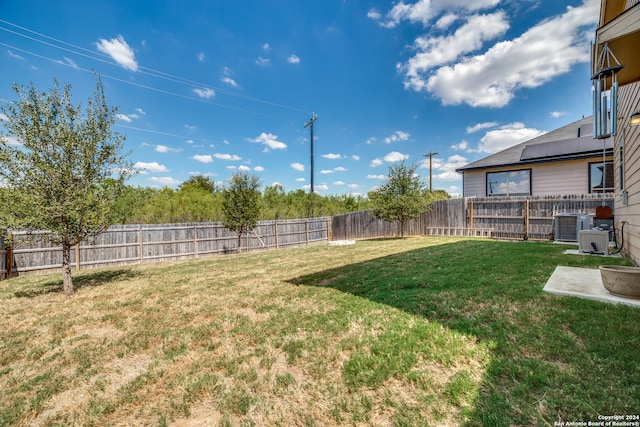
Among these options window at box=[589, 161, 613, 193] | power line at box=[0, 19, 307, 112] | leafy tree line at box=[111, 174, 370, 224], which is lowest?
leafy tree line at box=[111, 174, 370, 224]

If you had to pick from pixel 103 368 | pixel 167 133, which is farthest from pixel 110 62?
pixel 103 368

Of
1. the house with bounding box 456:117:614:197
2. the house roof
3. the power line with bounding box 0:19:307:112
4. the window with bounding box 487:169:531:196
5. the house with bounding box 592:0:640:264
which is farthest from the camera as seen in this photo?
the window with bounding box 487:169:531:196

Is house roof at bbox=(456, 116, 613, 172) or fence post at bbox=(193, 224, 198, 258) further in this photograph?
fence post at bbox=(193, 224, 198, 258)

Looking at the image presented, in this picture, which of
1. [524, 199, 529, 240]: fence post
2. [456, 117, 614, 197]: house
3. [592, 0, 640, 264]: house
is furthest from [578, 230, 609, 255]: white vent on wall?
[456, 117, 614, 197]: house

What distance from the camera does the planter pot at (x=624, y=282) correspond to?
9.96 feet

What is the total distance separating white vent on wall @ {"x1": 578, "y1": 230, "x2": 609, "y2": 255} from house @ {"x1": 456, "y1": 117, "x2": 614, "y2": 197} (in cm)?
580

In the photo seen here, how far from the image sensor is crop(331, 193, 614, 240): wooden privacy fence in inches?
418

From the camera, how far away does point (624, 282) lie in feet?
10.2

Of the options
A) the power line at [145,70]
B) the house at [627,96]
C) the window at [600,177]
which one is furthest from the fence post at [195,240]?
the window at [600,177]

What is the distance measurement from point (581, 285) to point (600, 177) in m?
11.0

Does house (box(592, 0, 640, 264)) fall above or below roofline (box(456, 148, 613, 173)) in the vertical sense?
below

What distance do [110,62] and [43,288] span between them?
38.0ft

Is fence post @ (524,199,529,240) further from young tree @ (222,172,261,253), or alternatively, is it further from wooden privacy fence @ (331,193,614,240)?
young tree @ (222,172,261,253)

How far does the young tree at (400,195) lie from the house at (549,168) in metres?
2.90
